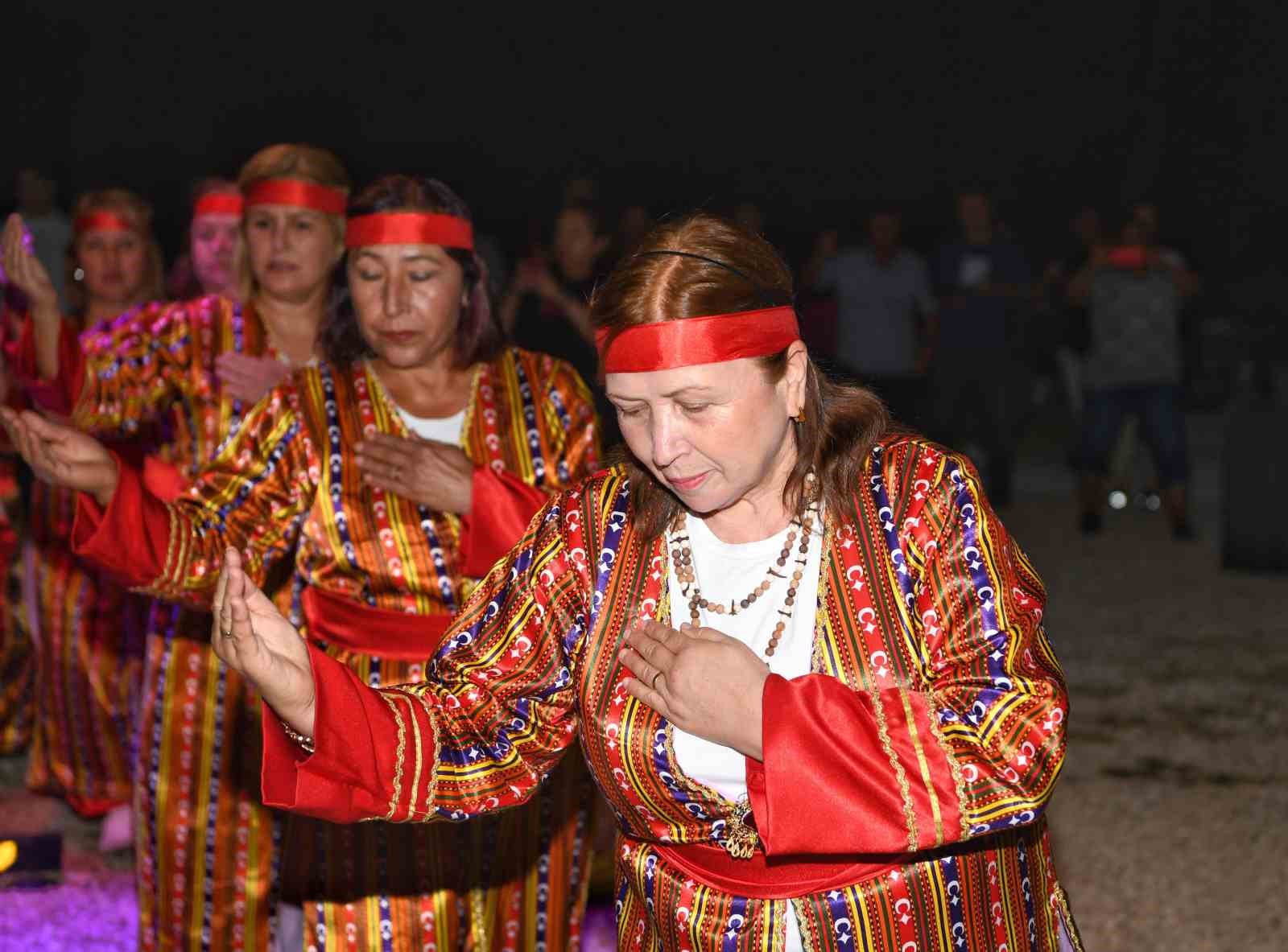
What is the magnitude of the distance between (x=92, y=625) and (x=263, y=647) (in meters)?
3.97

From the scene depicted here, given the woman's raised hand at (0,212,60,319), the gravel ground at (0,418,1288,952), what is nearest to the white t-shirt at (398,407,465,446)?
the woman's raised hand at (0,212,60,319)

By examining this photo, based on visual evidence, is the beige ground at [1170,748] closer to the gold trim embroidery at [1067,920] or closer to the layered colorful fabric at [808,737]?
the gold trim embroidery at [1067,920]

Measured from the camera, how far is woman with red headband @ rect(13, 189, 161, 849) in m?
5.81

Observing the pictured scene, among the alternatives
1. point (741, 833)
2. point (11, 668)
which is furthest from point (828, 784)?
point (11, 668)

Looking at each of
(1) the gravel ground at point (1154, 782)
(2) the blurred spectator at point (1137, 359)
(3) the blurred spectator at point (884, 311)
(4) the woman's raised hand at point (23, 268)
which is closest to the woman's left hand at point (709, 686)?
(4) the woman's raised hand at point (23, 268)

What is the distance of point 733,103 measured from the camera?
2039 cm

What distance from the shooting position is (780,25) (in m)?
20.7

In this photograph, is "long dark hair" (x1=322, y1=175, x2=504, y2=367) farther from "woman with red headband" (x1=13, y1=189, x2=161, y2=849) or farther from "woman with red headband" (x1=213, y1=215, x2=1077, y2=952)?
"woman with red headband" (x1=13, y1=189, x2=161, y2=849)

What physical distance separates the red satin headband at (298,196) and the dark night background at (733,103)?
1324 centimetres

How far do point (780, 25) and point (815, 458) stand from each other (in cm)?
1919

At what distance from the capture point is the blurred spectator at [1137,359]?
33.0 ft

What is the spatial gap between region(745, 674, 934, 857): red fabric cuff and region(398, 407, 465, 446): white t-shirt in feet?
4.94

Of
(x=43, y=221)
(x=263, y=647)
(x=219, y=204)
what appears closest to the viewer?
(x=263, y=647)

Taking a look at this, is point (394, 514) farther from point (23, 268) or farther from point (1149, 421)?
point (1149, 421)
